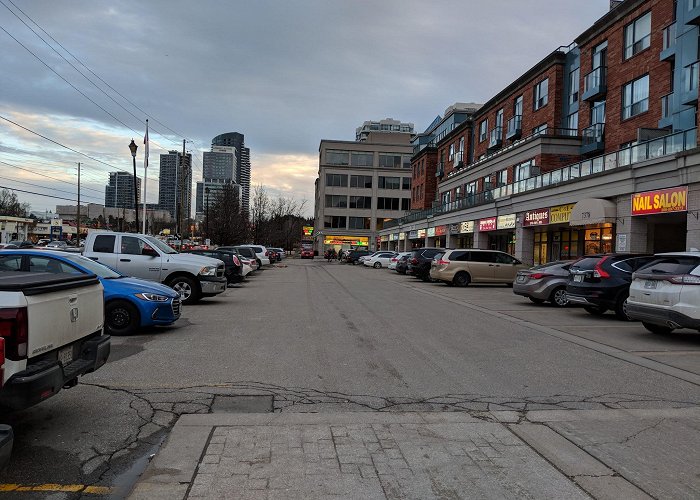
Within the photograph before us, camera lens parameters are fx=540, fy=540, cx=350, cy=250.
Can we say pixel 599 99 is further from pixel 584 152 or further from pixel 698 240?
pixel 698 240

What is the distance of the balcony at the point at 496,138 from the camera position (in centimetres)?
4453

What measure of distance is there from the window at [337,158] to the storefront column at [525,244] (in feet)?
239

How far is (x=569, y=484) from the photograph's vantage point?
12.7 feet

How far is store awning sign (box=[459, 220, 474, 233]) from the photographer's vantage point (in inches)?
A: 1574

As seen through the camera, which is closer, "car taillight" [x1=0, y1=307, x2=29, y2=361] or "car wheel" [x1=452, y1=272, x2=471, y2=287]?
"car taillight" [x1=0, y1=307, x2=29, y2=361]

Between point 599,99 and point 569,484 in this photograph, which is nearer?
point 569,484

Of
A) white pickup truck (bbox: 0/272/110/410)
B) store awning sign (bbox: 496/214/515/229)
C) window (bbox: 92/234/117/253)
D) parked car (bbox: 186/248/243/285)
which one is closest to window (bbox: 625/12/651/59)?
store awning sign (bbox: 496/214/515/229)

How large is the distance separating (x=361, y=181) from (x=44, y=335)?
98786mm

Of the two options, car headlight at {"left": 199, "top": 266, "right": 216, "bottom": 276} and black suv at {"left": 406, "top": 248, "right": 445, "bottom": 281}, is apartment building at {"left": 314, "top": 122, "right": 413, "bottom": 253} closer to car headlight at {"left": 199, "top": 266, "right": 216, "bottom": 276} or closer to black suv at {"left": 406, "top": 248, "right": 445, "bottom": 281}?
black suv at {"left": 406, "top": 248, "right": 445, "bottom": 281}

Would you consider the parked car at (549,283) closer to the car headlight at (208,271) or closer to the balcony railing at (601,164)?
the balcony railing at (601,164)

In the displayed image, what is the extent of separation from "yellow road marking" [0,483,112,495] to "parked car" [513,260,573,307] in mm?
14221

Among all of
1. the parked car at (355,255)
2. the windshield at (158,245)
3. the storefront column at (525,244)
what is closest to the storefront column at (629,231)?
the storefront column at (525,244)

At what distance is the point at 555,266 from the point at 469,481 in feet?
43.7

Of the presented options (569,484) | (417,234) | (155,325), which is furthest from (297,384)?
(417,234)
